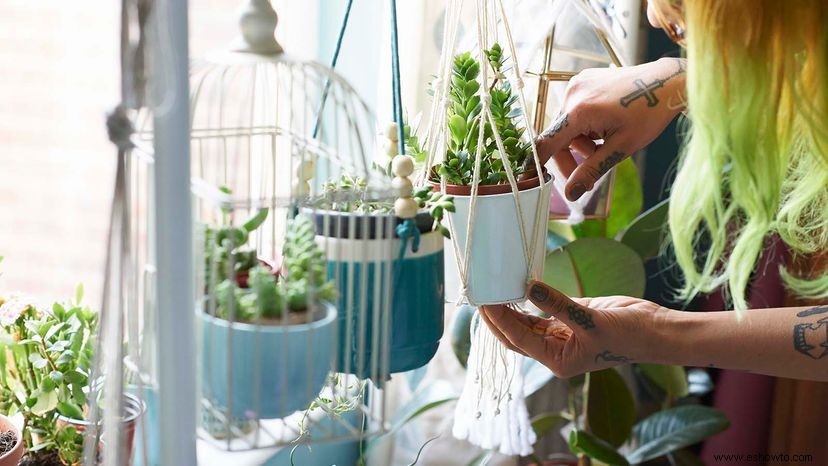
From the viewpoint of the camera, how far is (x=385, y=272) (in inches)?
34.3

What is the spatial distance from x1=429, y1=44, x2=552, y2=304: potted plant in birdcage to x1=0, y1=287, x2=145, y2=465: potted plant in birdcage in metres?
0.50

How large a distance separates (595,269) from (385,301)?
86 centimetres

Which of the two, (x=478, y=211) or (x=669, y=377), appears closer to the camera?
(x=478, y=211)

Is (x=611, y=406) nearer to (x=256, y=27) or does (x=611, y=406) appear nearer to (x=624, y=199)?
(x=624, y=199)

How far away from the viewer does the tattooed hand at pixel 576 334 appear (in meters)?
1.11

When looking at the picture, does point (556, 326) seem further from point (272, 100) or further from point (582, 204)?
point (272, 100)

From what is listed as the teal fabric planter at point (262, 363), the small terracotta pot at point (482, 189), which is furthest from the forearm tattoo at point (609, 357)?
the teal fabric planter at point (262, 363)

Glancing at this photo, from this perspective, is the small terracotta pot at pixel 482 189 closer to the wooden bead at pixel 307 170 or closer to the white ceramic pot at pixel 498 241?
the white ceramic pot at pixel 498 241

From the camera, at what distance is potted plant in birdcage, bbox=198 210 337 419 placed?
740mm

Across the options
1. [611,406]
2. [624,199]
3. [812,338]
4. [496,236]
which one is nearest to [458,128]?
[496,236]

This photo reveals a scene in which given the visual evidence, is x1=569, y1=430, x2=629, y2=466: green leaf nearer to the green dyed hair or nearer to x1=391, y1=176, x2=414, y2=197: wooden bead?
the green dyed hair

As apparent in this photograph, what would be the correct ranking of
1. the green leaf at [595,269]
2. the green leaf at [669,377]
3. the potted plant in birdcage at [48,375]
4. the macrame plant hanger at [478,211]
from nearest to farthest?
the macrame plant hanger at [478,211] → the potted plant in birdcage at [48,375] → the green leaf at [595,269] → the green leaf at [669,377]

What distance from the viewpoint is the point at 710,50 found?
0.87 metres

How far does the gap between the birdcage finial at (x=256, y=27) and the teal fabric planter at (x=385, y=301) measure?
0.19m
